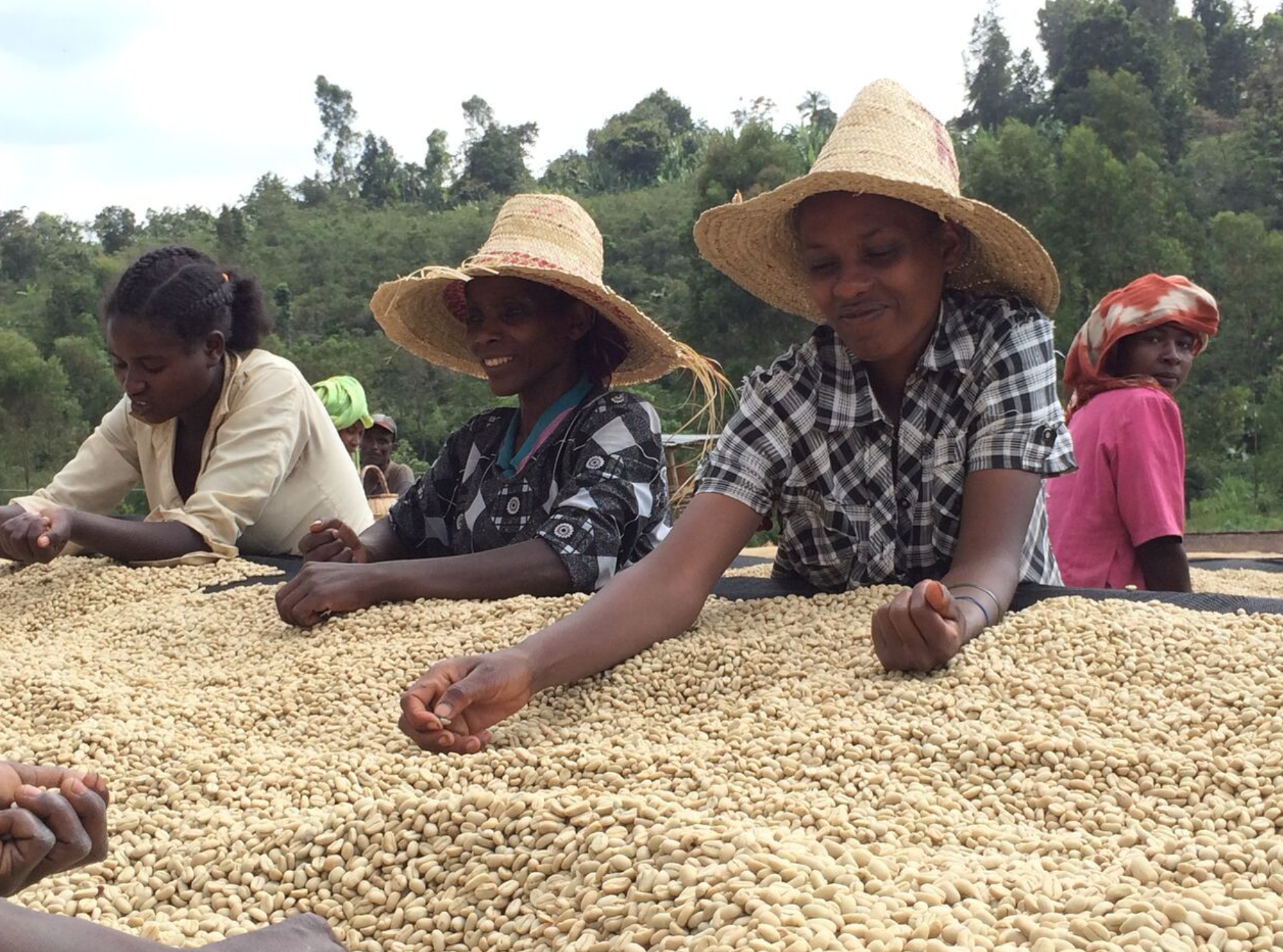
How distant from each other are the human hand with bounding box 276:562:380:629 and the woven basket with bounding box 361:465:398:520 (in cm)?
252

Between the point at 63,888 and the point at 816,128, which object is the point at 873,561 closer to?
the point at 63,888

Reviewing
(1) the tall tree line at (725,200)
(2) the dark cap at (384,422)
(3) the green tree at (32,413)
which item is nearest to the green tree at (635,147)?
(1) the tall tree line at (725,200)

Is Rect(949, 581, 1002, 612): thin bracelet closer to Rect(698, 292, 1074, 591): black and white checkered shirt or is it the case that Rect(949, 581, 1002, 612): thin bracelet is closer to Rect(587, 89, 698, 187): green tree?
Rect(698, 292, 1074, 591): black and white checkered shirt

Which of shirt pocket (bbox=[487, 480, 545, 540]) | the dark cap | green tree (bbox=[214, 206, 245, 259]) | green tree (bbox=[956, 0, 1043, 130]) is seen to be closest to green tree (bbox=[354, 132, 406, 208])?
green tree (bbox=[214, 206, 245, 259])

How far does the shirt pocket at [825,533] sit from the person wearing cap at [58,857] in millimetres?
1311

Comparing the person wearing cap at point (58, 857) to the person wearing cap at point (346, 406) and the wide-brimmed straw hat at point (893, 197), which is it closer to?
the wide-brimmed straw hat at point (893, 197)

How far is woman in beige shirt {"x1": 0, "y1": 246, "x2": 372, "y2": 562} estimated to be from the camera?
127 inches

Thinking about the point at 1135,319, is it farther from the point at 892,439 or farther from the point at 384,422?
the point at 384,422

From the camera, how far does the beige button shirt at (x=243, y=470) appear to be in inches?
131

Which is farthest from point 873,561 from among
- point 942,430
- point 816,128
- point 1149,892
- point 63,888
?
point 816,128

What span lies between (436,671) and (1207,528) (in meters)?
12.6

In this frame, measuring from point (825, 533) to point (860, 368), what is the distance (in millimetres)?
325

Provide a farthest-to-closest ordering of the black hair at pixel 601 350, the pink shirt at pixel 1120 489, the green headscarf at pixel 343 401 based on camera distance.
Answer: the green headscarf at pixel 343 401 < the black hair at pixel 601 350 < the pink shirt at pixel 1120 489

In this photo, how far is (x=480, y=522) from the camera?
2893 millimetres
